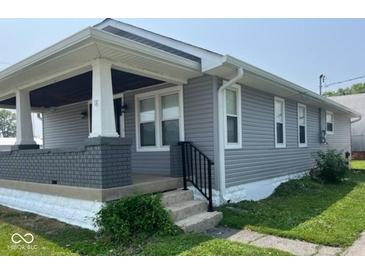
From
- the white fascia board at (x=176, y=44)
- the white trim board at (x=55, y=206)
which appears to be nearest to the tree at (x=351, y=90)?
the white fascia board at (x=176, y=44)

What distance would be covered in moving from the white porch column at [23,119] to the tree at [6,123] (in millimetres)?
54370

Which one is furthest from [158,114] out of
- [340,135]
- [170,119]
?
[340,135]

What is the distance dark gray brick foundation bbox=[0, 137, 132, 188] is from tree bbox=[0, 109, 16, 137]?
55642mm

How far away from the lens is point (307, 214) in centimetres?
593

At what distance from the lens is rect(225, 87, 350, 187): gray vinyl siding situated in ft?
23.2

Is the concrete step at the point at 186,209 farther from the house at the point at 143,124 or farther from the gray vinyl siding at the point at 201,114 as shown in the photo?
the gray vinyl siding at the point at 201,114

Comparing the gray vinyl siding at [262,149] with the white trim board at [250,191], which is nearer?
the white trim board at [250,191]

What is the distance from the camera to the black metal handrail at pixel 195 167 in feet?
20.4

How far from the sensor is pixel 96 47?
455cm

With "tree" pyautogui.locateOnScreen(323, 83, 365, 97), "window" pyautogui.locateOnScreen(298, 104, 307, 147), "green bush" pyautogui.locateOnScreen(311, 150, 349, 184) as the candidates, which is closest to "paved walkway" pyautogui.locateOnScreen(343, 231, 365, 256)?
"green bush" pyautogui.locateOnScreen(311, 150, 349, 184)
